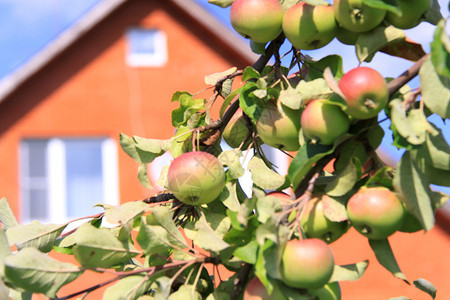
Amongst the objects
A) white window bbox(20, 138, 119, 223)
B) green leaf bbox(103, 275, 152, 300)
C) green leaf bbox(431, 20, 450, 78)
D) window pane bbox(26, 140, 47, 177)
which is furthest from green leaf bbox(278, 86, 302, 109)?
window pane bbox(26, 140, 47, 177)

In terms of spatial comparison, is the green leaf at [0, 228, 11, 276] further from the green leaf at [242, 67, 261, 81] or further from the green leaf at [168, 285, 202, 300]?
the green leaf at [242, 67, 261, 81]

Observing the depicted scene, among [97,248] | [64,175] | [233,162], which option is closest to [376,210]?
[233,162]

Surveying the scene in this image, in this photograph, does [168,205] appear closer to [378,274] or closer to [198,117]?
[198,117]

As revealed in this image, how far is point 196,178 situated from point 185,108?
9.6 inches

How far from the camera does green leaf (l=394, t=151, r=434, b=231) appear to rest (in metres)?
0.78

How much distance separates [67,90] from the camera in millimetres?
8109

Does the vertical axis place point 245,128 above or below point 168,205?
above

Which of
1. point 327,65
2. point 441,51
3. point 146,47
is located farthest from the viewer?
point 146,47

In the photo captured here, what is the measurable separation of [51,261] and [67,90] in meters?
7.51

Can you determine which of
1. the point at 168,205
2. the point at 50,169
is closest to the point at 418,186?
the point at 168,205

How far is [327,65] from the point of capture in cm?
95

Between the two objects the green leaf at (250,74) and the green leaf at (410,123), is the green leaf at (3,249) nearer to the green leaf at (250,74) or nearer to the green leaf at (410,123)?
the green leaf at (250,74)

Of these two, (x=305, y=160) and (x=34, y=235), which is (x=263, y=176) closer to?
(x=305, y=160)

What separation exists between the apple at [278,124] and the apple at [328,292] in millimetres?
220
